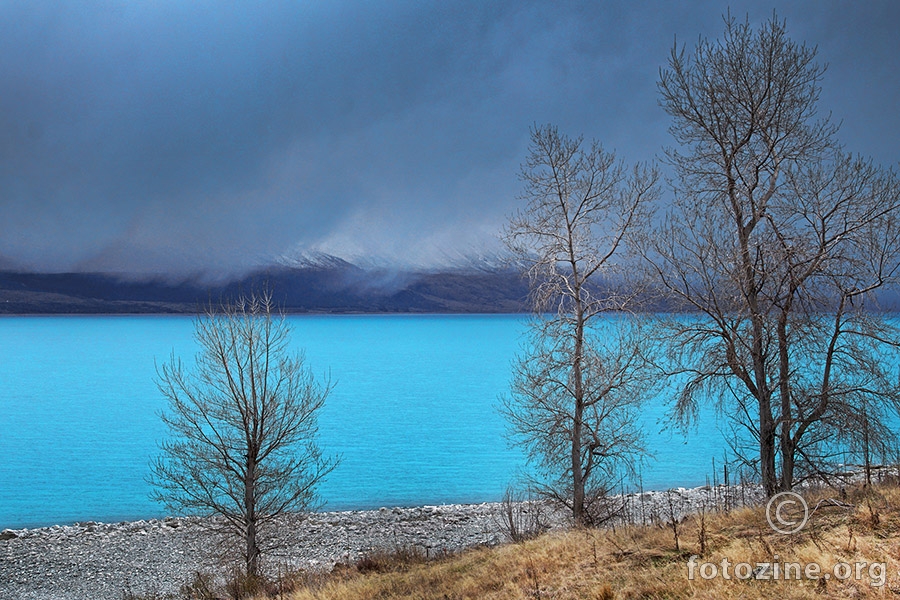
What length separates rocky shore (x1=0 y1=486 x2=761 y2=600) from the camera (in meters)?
18.9

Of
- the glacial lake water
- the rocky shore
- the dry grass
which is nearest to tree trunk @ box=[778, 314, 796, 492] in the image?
the dry grass

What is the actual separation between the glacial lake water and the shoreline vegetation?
13.8 feet

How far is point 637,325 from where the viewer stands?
16.7m

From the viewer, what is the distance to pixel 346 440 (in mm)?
48406

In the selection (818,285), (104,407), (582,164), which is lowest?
(104,407)

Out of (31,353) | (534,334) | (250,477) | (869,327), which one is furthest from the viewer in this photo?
(31,353)

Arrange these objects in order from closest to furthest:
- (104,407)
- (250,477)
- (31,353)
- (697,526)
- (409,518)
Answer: (697,526)
(250,477)
(409,518)
(104,407)
(31,353)

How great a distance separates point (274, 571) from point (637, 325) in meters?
12.5

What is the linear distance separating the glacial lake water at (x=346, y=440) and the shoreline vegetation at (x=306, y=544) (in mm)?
4204

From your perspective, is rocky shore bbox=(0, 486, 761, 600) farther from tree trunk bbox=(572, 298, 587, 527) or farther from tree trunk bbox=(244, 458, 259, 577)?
tree trunk bbox=(572, 298, 587, 527)

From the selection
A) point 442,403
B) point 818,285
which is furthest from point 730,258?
point 442,403

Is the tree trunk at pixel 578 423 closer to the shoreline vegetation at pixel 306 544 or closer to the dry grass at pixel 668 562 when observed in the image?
the shoreline vegetation at pixel 306 544

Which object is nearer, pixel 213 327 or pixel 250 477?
pixel 250 477

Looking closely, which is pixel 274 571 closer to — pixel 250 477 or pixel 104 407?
pixel 250 477
